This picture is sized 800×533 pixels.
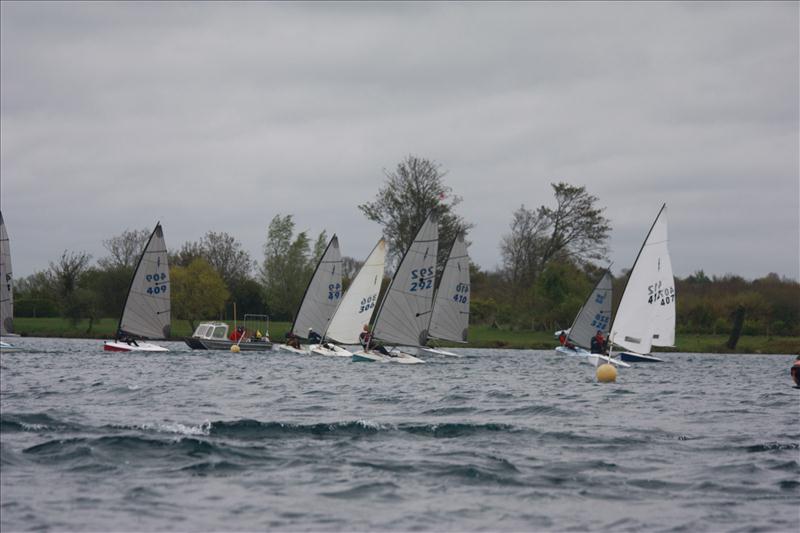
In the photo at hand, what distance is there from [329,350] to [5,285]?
16478 mm

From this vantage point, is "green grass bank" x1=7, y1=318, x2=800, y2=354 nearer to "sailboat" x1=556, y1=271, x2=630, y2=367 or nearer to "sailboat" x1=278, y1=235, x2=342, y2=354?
"sailboat" x1=556, y1=271, x2=630, y2=367

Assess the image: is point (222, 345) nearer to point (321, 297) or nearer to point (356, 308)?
point (321, 297)

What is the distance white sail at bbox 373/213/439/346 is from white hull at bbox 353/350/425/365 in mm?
1072

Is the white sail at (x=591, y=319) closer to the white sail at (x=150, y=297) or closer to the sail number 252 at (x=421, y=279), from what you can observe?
the sail number 252 at (x=421, y=279)

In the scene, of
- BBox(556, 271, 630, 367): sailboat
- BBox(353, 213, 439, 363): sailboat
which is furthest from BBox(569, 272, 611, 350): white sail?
BBox(353, 213, 439, 363): sailboat

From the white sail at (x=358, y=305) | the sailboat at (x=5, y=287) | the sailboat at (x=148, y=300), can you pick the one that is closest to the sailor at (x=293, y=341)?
the white sail at (x=358, y=305)

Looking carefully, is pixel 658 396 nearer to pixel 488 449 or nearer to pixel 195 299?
pixel 488 449

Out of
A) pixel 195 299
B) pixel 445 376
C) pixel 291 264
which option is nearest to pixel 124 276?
pixel 195 299

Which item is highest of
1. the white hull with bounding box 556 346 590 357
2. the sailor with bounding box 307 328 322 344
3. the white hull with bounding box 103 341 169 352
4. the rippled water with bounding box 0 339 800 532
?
the sailor with bounding box 307 328 322 344

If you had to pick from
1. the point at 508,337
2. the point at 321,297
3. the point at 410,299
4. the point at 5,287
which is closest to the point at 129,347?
the point at 5,287

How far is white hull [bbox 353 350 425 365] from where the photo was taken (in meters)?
49.6

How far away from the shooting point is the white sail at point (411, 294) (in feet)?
167

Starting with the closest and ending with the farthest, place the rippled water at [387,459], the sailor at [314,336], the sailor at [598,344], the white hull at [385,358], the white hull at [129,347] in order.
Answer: the rippled water at [387,459] < the white hull at [385,358] < the sailor at [598,344] < the white hull at [129,347] < the sailor at [314,336]

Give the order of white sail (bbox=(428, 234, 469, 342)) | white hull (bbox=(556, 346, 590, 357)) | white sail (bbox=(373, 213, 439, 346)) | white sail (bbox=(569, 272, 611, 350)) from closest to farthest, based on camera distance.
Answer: white sail (bbox=(373, 213, 439, 346))
white sail (bbox=(428, 234, 469, 342))
white hull (bbox=(556, 346, 590, 357))
white sail (bbox=(569, 272, 611, 350))
